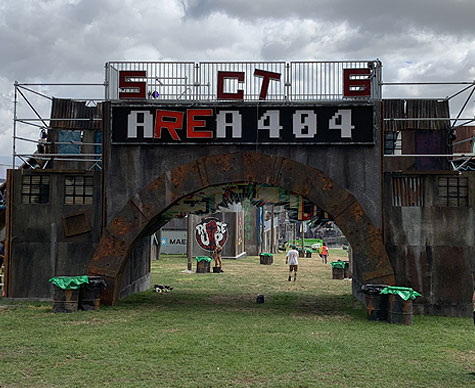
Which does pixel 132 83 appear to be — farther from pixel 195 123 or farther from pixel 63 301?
pixel 63 301

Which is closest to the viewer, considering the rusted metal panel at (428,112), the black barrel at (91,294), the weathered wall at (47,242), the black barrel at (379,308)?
the black barrel at (379,308)

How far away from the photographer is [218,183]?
18484 millimetres

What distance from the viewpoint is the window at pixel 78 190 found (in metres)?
19.5

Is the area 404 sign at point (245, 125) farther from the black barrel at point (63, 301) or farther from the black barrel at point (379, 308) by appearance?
the black barrel at point (63, 301)

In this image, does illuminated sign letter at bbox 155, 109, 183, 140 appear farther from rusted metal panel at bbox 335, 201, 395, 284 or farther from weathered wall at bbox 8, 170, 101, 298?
rusted metal panel at bbox 335, 201, 395, 284

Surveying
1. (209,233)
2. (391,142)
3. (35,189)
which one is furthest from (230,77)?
(209,233)

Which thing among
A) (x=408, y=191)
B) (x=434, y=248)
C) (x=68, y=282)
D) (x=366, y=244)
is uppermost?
(x=408, y=191)

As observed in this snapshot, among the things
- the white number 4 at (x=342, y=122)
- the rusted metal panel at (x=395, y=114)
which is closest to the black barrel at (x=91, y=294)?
the white number 4 at (x=342, y=122)

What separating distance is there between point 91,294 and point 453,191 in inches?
468

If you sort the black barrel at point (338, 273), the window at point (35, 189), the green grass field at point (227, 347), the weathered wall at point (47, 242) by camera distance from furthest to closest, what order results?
the black barrel at point (338, 273) → the window at point (35, 189) → the weathered wall at point (47, 242) → the green grass field at point (227, 347)

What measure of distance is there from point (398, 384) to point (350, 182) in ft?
29.9

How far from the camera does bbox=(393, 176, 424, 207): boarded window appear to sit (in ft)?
60.2

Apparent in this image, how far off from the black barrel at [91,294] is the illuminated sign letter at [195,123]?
18.0ft

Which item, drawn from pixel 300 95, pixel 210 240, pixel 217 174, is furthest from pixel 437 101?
pixel 210 240
